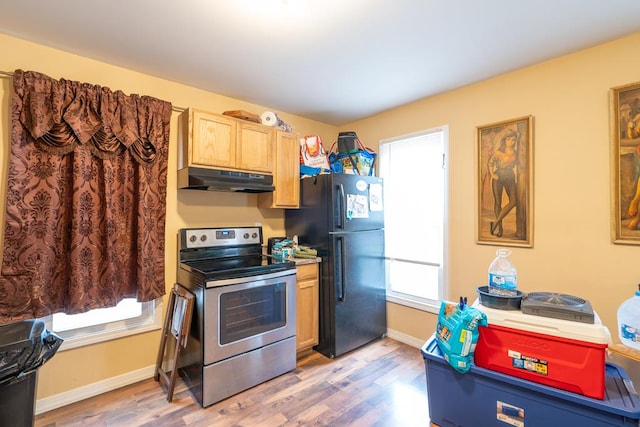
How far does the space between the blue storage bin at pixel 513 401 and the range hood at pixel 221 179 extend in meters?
1.78

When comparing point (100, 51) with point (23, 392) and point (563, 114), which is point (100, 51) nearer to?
point (23, 392)

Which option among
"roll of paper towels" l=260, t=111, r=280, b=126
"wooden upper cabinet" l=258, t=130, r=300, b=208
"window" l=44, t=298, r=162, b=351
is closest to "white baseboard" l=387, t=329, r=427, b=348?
"wooden upper cabinet" l=258, t=130, r=300, b=208

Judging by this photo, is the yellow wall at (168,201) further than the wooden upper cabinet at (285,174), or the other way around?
the wooden upper cabinet at (285,174)

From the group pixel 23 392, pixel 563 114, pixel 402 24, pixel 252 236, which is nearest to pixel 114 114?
pixel 252 236

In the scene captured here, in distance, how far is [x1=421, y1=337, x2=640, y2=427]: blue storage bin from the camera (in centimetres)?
108

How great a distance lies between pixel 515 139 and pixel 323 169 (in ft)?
5.58

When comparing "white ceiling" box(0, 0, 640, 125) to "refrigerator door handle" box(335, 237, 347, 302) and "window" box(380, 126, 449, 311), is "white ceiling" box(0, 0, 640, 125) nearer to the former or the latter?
"window" box(380, 126, 449, 311)

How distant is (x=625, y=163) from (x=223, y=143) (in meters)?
2.79

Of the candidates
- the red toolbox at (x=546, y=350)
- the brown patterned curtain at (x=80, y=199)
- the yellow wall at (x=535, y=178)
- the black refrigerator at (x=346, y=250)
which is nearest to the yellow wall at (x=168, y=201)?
the yellow wall at (x=535, y=178)

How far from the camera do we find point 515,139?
2227mm

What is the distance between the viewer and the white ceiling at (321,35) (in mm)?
1554

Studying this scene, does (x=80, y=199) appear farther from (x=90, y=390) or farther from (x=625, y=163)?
(x=625, y=163)

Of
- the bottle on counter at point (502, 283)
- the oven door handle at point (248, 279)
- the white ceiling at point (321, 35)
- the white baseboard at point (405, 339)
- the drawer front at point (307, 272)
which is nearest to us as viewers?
the bottle on counter at point (502, 283)

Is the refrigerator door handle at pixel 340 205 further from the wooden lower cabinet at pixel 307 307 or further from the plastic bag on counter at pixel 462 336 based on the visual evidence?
the plastic bag on counter at pixel 462 336
